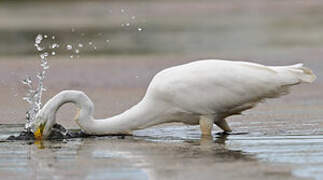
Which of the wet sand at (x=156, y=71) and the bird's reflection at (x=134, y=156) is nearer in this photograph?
the bird's reflection at (x=134, y=156)

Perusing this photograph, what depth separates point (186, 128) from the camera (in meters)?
12.3

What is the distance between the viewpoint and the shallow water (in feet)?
28.6

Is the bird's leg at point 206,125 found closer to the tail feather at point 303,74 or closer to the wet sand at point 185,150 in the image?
the wet sand at point 185,150

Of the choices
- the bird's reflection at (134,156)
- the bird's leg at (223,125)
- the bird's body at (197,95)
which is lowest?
the bird's reflection at (134,156)

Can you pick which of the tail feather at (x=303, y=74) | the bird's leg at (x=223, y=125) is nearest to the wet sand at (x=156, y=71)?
the bird's leg at (x=223, y=125)

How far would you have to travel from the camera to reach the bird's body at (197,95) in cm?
1117

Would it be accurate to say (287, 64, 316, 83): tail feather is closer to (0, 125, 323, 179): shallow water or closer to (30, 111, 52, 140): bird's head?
(0, 125, 323, 179): shallow water

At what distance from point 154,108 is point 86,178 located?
114 inches

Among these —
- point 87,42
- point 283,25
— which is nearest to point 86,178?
point 87,42

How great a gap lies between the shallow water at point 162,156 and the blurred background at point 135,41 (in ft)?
7.92

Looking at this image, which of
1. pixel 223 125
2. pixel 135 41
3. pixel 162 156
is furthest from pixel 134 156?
pixel 135 41

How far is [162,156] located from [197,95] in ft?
5.27

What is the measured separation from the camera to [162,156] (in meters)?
9.75

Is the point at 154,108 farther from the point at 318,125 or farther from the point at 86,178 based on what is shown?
the point at 86,178
